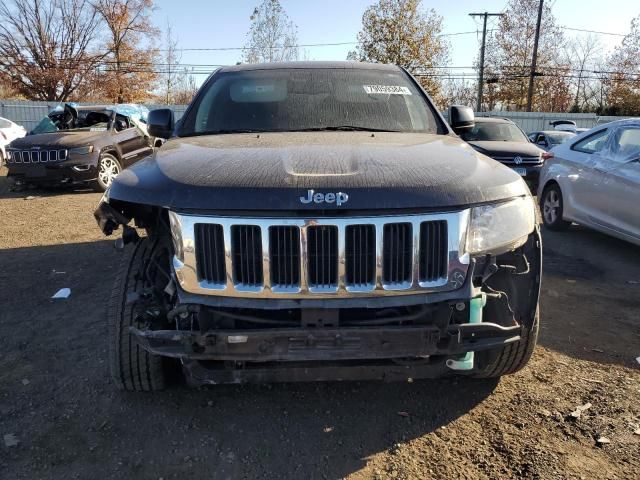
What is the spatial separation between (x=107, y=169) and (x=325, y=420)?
8.89 m

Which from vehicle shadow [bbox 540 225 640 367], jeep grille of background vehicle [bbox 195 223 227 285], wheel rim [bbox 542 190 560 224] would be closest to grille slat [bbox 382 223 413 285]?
jeep grille of background vehicle [bbox 195 223 227 285]

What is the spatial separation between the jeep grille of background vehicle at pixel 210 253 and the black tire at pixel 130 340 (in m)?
0.51

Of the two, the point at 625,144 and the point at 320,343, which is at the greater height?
the point at 625,144

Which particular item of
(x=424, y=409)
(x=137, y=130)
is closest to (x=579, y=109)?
(x=137, y=130)

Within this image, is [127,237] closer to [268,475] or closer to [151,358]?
[151,358]

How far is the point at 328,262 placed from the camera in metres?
2.20

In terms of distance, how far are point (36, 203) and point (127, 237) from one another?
789 cm

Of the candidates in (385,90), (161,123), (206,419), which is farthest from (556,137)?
(206,419)

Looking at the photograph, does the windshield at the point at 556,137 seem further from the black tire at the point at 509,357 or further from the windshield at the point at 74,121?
the black tire at the point at 509,357

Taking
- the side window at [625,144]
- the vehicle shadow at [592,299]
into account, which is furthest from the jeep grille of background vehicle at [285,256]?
the side window at [625,144]

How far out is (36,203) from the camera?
927 centimetres

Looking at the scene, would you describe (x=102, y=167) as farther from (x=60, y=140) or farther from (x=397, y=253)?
(x=397, y=253)

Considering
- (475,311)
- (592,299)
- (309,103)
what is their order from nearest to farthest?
(475,311) → (309,103) → (592,299)

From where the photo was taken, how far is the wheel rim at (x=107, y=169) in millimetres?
10047
